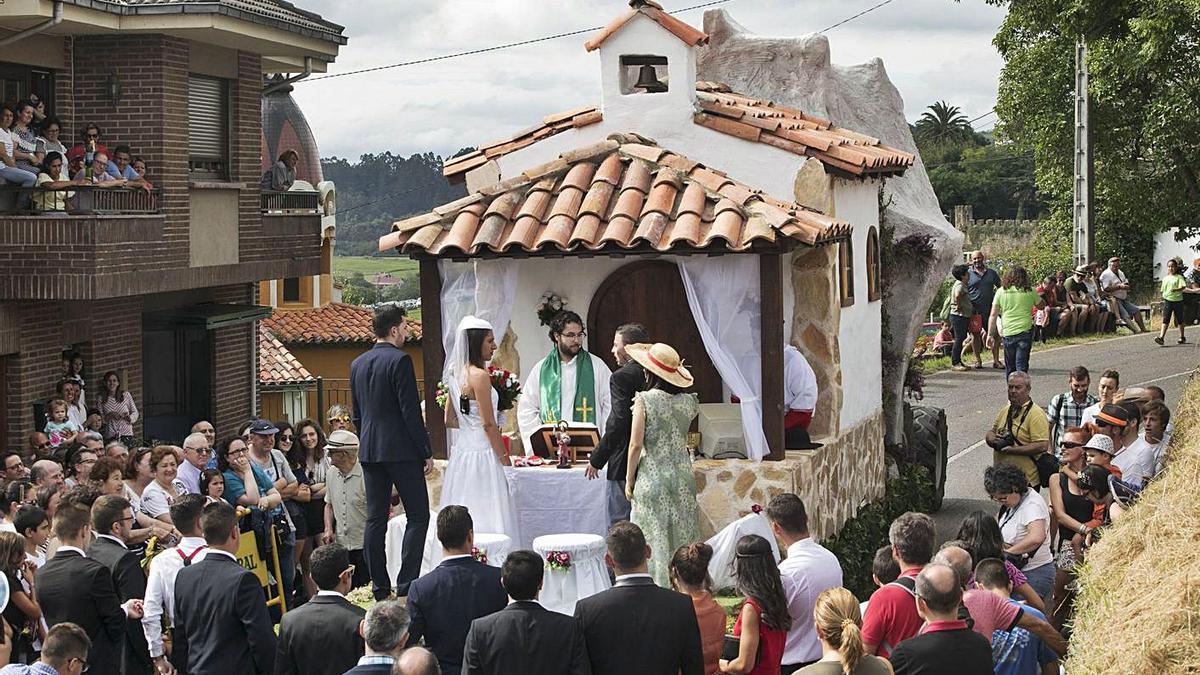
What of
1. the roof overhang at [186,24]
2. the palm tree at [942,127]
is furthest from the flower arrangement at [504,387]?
the palm tree at [942,127]

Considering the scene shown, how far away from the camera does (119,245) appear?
17781 mm

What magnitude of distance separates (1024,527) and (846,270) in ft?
15.5

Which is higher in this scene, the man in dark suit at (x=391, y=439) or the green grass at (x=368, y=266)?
the green grass at (x=368, y=266)

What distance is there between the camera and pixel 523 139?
1506cm

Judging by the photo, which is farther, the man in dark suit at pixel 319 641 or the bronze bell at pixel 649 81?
the bronze bell at pixel 649 81

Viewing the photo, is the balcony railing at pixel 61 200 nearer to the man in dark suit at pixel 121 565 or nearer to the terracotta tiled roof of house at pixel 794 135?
the terracotta tiled roof of house at pixel 794 135

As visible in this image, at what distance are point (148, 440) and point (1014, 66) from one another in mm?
19513

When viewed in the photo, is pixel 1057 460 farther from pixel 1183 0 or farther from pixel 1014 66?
pixel 1014 66

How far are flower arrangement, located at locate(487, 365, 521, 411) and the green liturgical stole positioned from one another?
2.75 ft

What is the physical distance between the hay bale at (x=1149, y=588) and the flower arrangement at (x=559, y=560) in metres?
3.45

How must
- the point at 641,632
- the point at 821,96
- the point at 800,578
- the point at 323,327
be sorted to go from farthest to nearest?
1. the point at 323,327
2. the point at 821,96
3. the point at 800,578
4. the point at 641,632

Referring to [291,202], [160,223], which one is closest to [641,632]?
[160,223]

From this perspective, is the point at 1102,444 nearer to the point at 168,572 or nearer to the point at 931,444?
the point at 931,444

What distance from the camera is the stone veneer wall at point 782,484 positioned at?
1290 centimetres
